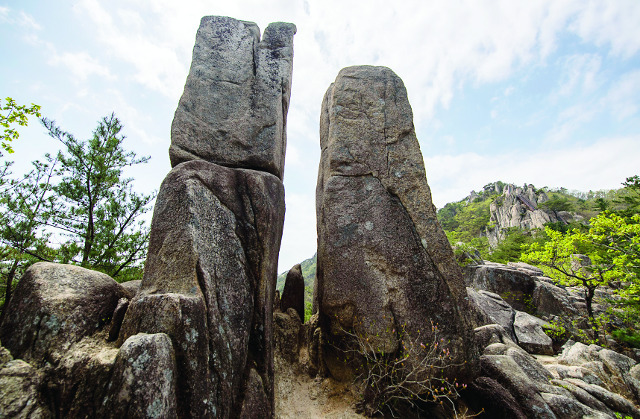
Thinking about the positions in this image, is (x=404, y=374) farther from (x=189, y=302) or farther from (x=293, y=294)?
(x=189, y=302)

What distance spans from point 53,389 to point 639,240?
53.6 ft

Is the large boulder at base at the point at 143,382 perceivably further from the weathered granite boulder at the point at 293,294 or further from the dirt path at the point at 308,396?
the weathered granite boulder at the point at 293,294

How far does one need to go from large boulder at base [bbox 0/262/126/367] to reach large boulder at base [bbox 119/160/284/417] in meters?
0.75

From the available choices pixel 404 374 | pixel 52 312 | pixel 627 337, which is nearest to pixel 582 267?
pixel 627 337

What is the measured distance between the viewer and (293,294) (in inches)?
347

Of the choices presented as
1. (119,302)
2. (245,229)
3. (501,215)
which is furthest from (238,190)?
(501,215)

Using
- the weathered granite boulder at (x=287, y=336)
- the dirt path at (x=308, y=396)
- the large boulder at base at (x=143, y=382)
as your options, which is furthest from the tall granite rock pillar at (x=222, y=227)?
the weathered granite boulder at (x=287, y=336)

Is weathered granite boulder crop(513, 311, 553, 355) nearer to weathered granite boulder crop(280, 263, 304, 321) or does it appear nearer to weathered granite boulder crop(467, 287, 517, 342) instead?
weathered granite boulder crop(467, 287, 517, 342)

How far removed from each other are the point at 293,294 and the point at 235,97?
548cm

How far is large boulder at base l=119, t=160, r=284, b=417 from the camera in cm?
427

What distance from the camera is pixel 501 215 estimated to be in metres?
59.0

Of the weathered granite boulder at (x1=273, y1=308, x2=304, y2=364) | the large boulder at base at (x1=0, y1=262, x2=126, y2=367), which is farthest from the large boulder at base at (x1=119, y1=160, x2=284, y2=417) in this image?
the weathered granite boulder at (x1=273, y1=308, x2=304, y2=364)

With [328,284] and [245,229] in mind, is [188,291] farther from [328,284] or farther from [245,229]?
[328,284]

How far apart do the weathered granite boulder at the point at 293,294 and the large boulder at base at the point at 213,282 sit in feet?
7.52
